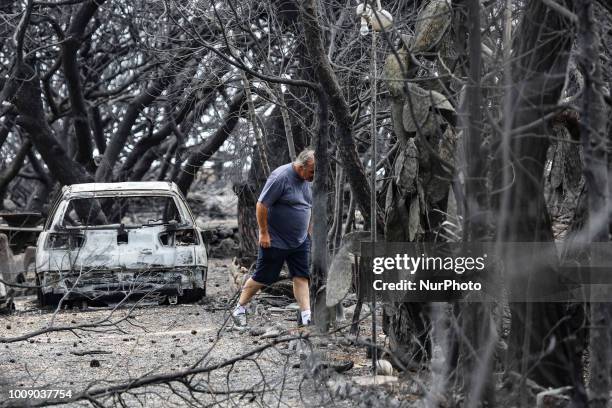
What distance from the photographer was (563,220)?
9234mm

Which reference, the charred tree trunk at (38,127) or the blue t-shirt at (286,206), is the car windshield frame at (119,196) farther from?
the charred tree trunk at (38,127)

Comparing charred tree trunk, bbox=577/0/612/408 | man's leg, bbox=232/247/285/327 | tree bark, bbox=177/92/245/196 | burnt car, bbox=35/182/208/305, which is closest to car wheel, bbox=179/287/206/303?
burnt car, bbox=35/182/208/305

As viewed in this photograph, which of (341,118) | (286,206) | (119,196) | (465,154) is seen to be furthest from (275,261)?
(465,154)

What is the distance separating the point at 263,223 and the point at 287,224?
0.27m

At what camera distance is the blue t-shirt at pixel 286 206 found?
11211mm

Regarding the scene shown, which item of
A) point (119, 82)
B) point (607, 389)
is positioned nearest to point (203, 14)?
point (607, 389)

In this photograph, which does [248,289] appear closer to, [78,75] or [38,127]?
[38,127]

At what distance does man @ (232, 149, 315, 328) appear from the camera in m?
11.2

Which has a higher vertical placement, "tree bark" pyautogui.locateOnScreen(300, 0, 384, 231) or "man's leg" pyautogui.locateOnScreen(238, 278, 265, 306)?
"tree bark" pyautogui.locateOnScreen(300, 0, 384, 231)

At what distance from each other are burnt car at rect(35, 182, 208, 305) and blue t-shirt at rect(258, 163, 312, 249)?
3.27 m

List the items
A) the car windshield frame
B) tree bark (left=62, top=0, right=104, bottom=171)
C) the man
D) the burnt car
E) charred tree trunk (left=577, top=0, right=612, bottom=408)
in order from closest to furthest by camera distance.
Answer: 1. charred tree trunk (left=577, top=0, right=612, bottom=408)
2. the man
3. the burnt car
4. the car windshield frame
5. tree bark (left=62, top=0, right=104, bottom=171)

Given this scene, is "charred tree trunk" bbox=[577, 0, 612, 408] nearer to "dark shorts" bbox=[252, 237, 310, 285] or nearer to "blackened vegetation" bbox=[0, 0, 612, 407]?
"blackened vegetation" bbox=[0, 0, 612, 407]

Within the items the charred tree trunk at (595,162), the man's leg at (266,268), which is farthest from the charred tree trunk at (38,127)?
the charred tree trunk at (595,162)

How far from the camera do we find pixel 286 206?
11.4 metres
